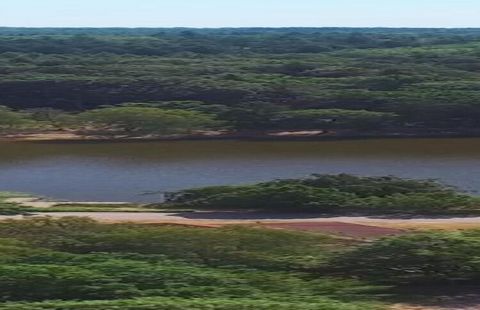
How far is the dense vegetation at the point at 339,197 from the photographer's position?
29672 millimetres

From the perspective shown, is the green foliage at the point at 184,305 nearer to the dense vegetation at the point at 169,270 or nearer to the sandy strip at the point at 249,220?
the dense vegetation at the point at 169,270

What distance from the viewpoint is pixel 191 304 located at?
18.3m

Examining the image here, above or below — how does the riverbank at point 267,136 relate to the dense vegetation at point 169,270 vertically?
above

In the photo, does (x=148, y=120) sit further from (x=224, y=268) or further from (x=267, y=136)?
(x=224, y=268)

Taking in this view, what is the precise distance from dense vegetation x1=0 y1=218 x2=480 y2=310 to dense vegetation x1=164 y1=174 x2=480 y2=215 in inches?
229

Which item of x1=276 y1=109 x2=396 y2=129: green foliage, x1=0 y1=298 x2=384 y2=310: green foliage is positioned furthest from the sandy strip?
x1=276 y1=109 x2=396 y2=129: green foliage

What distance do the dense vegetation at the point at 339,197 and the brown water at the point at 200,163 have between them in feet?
14.8

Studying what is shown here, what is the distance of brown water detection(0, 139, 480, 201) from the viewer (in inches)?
1511

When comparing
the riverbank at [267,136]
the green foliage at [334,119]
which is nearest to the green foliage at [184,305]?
the riverbank at [267,136]

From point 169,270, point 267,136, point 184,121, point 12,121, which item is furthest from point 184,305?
point 12,121

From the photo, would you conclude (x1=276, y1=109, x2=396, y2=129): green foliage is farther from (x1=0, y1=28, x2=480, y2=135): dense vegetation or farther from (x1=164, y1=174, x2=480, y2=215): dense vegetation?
(x1=164, y1=174, x2=480, y2=215): dense vegetation

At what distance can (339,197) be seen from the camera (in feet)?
99.3

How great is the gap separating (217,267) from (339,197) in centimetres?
972

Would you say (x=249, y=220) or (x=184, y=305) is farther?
(x=249, y=220)
